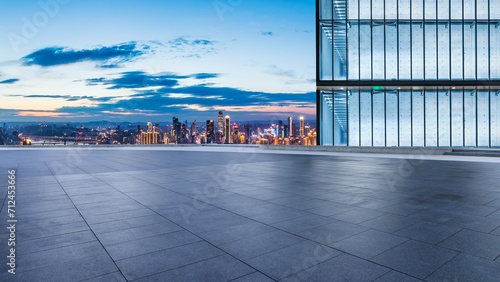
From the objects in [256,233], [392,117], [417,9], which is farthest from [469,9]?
[256,233]

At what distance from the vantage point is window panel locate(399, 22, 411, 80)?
3136 centimetres

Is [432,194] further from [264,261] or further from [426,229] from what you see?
[264,261]

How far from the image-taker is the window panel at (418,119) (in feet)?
104

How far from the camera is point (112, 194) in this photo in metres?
9.59

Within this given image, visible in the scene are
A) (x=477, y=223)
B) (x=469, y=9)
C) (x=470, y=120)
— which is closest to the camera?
(x=477, y=223)

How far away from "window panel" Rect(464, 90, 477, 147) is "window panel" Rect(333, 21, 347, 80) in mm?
11859

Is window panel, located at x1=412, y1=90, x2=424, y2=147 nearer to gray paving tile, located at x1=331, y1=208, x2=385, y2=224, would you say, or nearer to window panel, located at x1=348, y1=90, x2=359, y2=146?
window panel, located at x1=348, y1=90, x2=359, y2=146

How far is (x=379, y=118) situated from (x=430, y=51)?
7768 mm

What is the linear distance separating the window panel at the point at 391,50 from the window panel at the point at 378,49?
0.38 meters

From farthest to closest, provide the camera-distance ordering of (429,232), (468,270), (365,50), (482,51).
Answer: (365,50) < (482,51) < (429,232) < (468,270)

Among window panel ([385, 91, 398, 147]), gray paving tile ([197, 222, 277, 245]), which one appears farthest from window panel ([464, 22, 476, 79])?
gray paving tile ([197, 222, 277, 245])

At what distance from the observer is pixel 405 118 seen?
104 feet

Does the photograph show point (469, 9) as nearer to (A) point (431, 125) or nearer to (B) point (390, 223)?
(A) point (431, 125)

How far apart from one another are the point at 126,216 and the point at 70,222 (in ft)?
3.45
